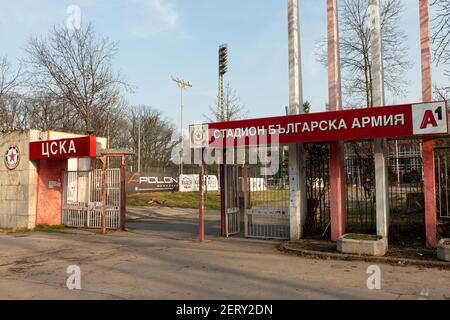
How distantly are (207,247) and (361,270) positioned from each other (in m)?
4.61

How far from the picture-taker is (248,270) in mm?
8594

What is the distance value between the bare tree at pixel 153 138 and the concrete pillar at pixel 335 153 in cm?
4970

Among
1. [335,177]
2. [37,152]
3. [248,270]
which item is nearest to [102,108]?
[37,152]

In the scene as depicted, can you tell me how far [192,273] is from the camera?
8.35 meters

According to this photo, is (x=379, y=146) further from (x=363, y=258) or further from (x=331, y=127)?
(x=363, y=258)

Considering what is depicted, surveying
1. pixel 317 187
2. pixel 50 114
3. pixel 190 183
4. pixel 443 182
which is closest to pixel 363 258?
pixel 317 187

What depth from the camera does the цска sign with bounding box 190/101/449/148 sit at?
9617 millimetres

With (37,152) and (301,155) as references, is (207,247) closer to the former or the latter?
(301,155)

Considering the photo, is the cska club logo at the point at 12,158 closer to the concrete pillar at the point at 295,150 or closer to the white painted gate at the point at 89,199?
the white painted gate at the point at 89,199

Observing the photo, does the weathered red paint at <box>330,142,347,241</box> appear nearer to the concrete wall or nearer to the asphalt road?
the asphalt road

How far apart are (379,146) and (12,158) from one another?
14.1 m

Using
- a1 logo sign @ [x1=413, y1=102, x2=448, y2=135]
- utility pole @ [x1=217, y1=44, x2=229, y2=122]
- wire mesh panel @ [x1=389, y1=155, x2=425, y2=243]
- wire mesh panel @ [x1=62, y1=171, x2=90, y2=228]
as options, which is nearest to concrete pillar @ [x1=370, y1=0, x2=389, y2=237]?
wire mesh panel @ [x1=389, y1=155, x2=425, y2=243]

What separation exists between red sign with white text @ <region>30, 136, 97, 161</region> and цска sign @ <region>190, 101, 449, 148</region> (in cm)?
417

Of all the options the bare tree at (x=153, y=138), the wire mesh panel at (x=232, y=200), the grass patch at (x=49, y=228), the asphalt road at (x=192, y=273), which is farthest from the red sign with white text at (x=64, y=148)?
the bare tree at (x=153, y=138)
